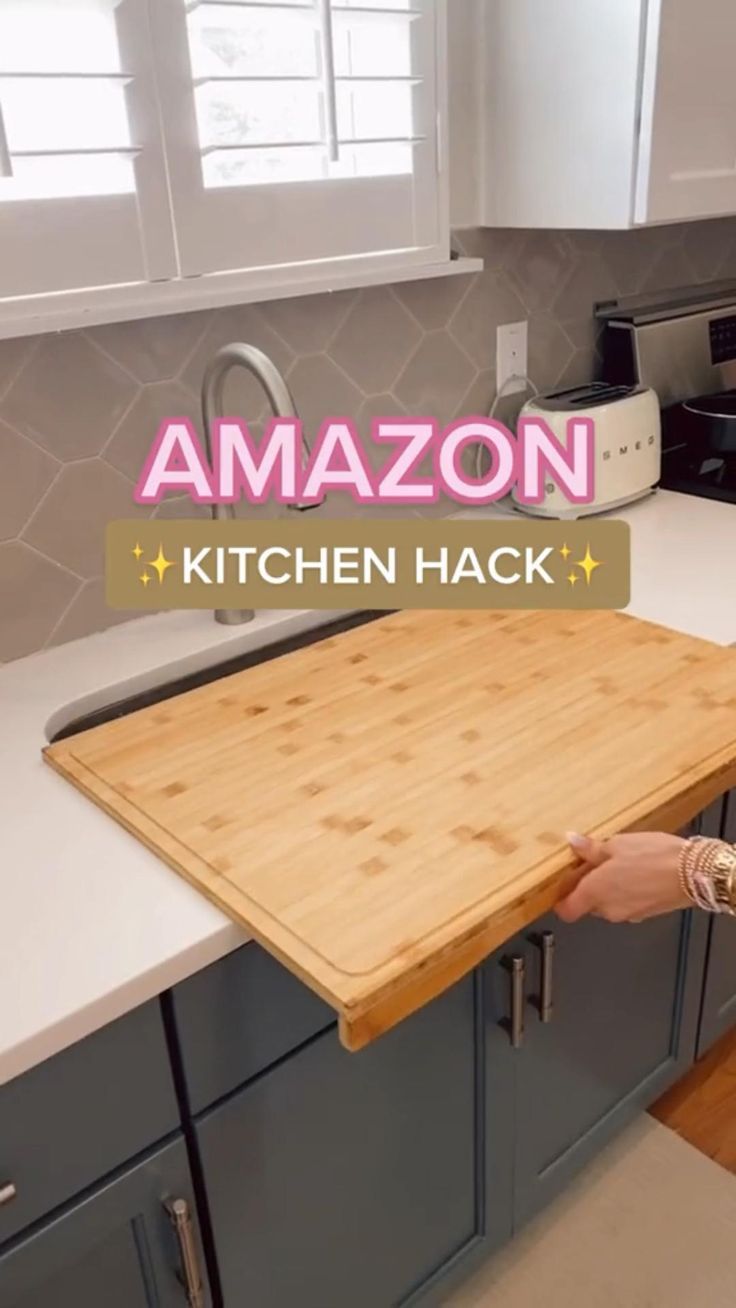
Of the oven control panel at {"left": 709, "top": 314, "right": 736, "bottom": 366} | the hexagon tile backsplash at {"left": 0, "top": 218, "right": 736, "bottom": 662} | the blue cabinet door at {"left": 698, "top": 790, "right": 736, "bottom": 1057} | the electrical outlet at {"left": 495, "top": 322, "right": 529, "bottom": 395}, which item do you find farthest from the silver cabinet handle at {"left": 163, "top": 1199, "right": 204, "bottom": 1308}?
the oven control panel at {"left": 709, "top": 314, "right": 736, "bottom": 366}

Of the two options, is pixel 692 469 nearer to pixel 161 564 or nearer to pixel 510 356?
pixel 510 356

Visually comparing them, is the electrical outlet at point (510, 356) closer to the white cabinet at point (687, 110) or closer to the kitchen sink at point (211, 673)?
the white cabinet at point (687, 110)

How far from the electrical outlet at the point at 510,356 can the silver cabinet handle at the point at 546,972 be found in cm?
94

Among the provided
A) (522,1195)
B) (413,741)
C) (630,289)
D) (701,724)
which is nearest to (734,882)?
(701,724)

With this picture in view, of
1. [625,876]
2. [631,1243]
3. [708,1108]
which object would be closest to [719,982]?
[708,1108]

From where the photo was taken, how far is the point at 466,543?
1562 millimetres

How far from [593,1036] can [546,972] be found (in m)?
0.24

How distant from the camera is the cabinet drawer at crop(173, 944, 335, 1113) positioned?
33.1 inches

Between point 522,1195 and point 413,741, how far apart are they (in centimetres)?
65

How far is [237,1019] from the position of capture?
34.5 inches

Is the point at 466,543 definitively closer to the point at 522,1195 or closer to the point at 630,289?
the point at 630,289

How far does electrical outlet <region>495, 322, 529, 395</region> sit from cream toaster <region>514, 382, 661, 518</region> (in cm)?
5

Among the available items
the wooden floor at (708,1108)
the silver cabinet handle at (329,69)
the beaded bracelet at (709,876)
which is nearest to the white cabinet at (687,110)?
the silver cabinet handle at (329,69)

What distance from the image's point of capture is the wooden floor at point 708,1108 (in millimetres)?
1582
